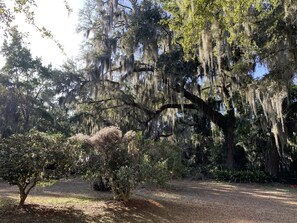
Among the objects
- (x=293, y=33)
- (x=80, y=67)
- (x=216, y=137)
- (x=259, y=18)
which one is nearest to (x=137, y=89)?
(x=80, y=67)

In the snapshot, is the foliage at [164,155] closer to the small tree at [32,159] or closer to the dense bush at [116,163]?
the dense bush at [116,163]

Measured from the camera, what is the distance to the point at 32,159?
19.2 feet

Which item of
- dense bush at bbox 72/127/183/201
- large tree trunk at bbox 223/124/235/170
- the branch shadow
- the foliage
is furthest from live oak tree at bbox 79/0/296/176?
the branch shadow

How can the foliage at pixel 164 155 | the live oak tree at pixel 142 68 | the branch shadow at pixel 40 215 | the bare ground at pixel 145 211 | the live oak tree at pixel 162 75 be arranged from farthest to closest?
the live oak tree at pixel 142 68, the live oak tree at pixel 162 75, the foliage at pixel 164 155, the bare ground at pixel 145 211, the branch shadow at pixel 40 215

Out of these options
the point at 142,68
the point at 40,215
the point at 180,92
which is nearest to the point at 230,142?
the point at 180,92

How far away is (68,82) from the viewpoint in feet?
55.6

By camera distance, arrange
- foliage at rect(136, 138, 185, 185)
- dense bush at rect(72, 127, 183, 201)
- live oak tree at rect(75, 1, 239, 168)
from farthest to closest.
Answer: live oak tree at rect(75, 1, 239, 168) < foliage at rect(136, 138, 185, 185) < dense bush at rect(72, 127, 183, 201)

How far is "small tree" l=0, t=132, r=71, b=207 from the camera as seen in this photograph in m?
5.79

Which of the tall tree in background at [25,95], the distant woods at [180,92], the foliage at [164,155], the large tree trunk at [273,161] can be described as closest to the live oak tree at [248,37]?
the distant woods at [180,92]

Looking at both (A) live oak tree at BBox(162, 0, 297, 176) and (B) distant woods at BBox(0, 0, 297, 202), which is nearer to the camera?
(A) live oak tree at BBox(162, 0, 297, 176)

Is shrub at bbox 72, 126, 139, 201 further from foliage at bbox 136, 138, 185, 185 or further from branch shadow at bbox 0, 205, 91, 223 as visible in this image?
branch shadow at bbox 0, 205, 91, 223

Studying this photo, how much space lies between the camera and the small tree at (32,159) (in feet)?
19.0

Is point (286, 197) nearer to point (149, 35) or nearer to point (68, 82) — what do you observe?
point (149, 35)

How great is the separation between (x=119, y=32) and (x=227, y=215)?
11.9 m
